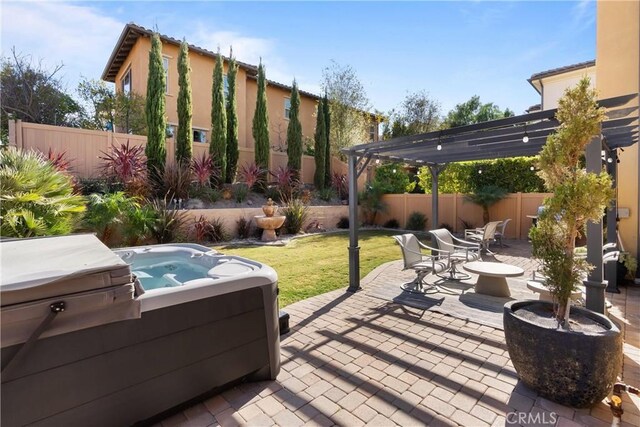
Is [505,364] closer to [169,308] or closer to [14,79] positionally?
[169,308]

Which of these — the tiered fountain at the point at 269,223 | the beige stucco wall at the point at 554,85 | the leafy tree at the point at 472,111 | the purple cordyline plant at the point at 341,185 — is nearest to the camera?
the tiered fountain at the point at 269,223

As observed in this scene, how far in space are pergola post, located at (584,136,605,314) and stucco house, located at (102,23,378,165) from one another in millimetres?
13415

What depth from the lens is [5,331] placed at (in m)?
1.65

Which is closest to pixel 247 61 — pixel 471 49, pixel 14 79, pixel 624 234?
pixel 14 79

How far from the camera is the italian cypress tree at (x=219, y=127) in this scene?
42.5 feet

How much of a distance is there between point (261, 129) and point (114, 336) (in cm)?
1344

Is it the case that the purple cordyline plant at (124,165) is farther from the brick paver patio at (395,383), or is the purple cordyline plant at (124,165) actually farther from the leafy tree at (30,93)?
the brick paver patio at (395,383)

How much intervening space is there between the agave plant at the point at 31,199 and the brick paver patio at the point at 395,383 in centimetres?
363

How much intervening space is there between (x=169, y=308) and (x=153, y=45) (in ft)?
41.5

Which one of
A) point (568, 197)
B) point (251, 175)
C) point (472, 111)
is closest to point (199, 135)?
point (251, 175)

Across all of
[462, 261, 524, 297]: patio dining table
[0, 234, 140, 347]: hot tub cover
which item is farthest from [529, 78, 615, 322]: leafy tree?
[0, 234, 140, 347]: hot tub cover

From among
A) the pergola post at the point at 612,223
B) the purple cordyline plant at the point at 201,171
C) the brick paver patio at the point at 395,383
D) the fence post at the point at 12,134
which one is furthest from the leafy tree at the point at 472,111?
the fence post at the point at 12,134

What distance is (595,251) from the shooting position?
3.39 m

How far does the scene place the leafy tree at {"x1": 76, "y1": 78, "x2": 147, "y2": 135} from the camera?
13.8 m
